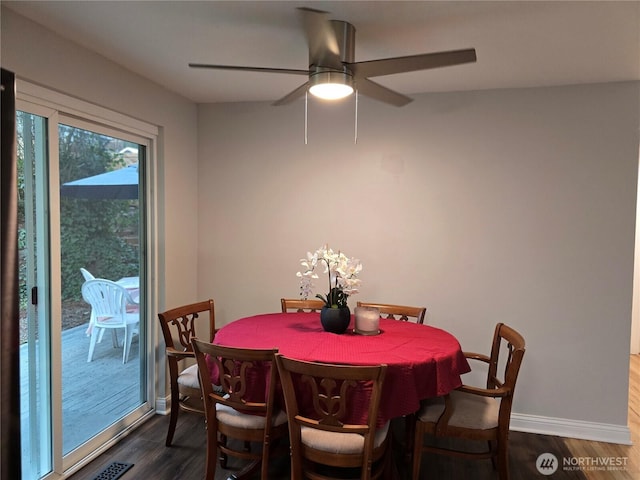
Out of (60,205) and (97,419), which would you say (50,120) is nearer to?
(60,205)

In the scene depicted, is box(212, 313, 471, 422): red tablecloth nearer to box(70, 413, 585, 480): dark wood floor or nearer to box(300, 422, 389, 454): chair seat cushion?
box(300, 422, 389, 454): chair seat cushion

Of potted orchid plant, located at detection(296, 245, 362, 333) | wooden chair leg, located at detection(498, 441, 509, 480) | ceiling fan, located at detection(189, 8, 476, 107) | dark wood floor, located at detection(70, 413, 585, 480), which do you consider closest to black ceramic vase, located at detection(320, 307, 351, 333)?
potted orchid plant, located at detection(296, 245, 362, 333)

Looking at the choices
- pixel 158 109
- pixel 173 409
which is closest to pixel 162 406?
pixel 173 409

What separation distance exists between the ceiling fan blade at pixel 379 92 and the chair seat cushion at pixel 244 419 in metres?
1.71

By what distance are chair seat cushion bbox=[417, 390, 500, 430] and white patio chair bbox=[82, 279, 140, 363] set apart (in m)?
2.05

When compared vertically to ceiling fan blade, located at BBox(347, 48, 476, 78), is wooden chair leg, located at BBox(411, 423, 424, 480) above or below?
below

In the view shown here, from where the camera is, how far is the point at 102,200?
2869 millimetres

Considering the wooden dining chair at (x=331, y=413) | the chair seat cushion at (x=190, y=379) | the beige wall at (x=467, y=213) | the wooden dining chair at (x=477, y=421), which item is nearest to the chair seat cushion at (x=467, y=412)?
the wooden dining chair at (x=477, y=421)

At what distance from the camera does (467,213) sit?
3.27 meters

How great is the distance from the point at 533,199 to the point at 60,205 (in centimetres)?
306

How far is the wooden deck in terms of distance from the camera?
2.62 metres

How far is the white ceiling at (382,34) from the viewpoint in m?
1.97

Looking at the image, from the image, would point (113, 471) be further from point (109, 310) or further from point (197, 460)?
point (109, 310)

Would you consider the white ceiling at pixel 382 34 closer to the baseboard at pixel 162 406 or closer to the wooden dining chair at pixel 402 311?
the wooden dining chair at pixel 402 311
